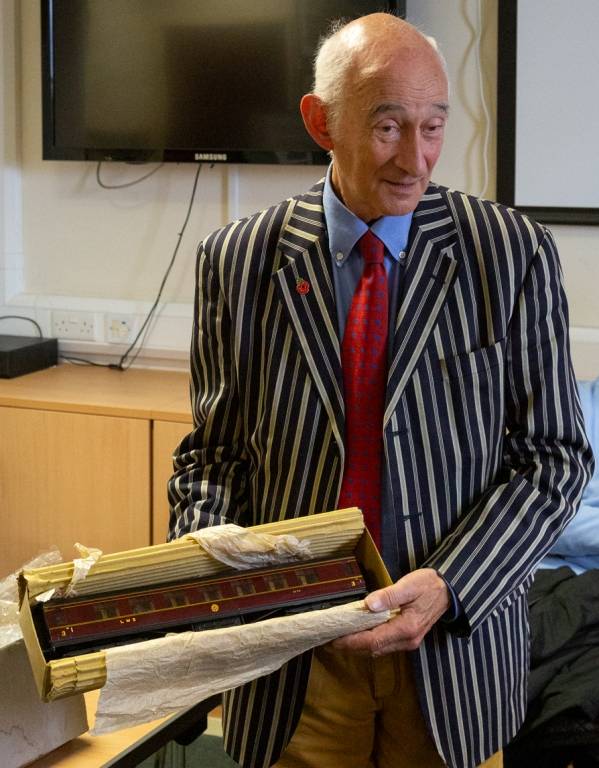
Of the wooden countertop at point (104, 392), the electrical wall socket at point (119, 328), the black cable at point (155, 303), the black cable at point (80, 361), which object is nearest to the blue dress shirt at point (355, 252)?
the wooden countertop at point (104, 392)

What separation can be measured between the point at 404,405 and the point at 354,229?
252 millimetres

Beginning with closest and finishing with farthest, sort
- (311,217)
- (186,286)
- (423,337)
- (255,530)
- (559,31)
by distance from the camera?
(255,530) < (423,337) < (311,217) < (559,31) < (186,286)

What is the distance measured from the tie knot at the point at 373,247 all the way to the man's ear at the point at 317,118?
13 cm

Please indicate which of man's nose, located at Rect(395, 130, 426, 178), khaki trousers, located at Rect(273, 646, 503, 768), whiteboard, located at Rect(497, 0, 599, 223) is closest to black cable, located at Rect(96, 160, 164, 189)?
whiteboard, located at Rect(497, 0, 599, 223)

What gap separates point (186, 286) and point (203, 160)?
16.5 inches

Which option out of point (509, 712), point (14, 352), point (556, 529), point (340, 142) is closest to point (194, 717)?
point (509, 712)

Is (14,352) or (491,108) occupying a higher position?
(491,108)

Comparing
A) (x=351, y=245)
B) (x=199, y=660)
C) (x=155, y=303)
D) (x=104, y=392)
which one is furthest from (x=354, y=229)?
(x=155, y=303)

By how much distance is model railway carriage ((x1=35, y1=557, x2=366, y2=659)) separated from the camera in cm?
117

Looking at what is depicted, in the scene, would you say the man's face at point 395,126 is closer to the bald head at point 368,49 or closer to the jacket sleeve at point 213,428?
the bald head at point 368,49

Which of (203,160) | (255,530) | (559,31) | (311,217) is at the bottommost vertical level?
(255,530)

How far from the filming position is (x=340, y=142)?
1.46m

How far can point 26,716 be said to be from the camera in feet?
4.70

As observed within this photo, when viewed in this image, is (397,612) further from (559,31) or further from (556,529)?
(559,31)
